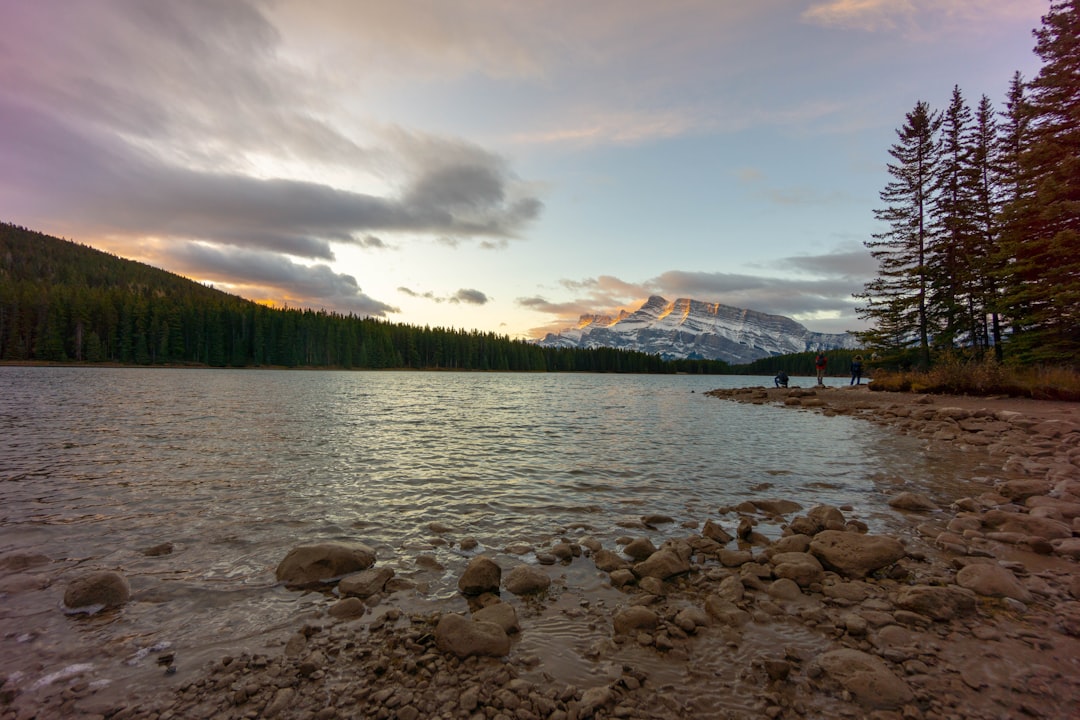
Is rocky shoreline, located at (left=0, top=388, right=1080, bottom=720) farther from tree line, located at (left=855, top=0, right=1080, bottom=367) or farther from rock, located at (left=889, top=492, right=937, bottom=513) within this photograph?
tree line, located at (left=855, top=0, right=1080, bottom=367)

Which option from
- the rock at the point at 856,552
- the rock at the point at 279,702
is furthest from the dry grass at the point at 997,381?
the rock at the point at 279,702

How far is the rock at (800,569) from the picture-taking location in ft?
22.0

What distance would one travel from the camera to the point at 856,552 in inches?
281

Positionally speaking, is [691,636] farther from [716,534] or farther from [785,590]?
[716,534]

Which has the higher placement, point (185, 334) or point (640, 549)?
point (185, 334)

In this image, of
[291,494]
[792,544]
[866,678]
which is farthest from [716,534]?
[291,494]

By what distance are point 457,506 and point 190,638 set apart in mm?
6015

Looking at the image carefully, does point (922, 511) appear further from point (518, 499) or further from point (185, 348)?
point (185, 348)

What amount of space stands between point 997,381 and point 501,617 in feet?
117

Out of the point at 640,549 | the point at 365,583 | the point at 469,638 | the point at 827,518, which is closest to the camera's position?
the point at 469,638

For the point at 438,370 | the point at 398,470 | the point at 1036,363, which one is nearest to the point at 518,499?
the point at 398,470

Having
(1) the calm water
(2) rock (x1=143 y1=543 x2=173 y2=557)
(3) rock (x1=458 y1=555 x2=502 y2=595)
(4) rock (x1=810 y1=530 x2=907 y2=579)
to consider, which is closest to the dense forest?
(1) the calm water

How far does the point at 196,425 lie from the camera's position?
77.3ft

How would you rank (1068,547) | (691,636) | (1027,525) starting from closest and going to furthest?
(691,636) < (1068,547) < (1027,525)
